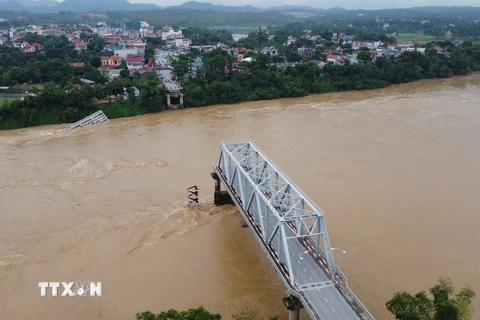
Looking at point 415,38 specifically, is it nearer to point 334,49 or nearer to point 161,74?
point 334,49

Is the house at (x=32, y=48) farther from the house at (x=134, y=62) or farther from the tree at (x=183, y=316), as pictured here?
the tree at (x=183, y=316)

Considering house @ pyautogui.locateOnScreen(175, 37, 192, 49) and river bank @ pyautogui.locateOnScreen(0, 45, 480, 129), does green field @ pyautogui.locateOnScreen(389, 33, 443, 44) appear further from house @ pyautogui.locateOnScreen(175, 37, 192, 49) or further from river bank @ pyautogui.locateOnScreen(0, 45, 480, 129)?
house @ pyautogui.locateOnScreen(175, 37, 192, 49)

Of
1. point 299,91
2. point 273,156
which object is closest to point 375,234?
point 273,156

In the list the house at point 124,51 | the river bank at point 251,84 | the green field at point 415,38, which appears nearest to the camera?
the river bank at point 251,84

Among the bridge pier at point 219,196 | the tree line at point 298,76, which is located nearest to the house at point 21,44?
the tree line at point 298,76

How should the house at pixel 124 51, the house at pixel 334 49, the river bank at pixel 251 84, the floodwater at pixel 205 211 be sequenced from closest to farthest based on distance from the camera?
the floodwater at pixel 205 211
the river bank at pixel 251 84
the house at pixel 124 51
the house at pixel 334 49

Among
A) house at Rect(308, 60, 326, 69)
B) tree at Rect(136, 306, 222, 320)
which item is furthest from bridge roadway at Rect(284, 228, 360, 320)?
house at Rect(308, 60, 326, 69)
